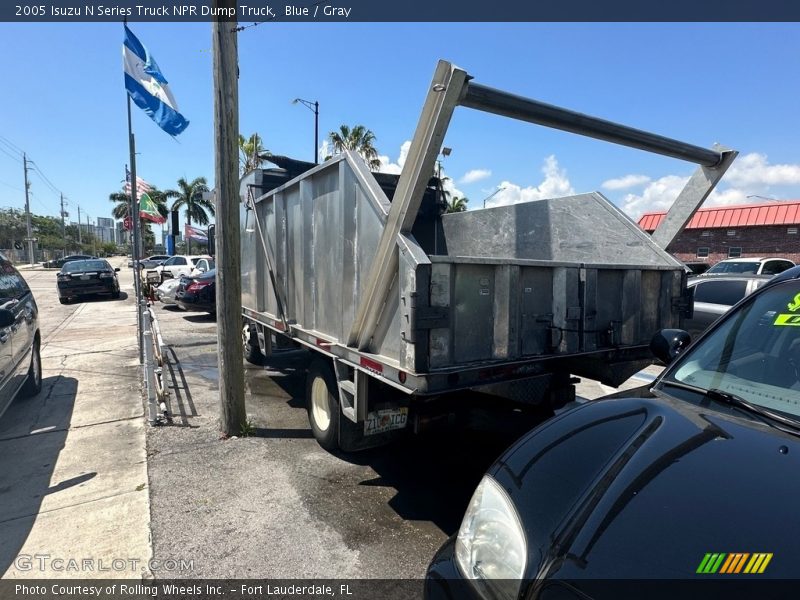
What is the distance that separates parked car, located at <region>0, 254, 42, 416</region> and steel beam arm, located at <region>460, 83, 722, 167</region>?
15.1 ft

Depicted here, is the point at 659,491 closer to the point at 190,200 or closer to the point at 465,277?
the point at 465,277

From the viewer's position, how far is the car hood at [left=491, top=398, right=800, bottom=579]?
1312 millimetres

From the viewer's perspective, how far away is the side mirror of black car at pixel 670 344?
8.93 feet

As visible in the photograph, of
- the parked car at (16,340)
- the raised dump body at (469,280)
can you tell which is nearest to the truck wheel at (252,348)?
the raised dump body at (469,280)

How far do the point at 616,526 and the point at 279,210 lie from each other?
4.88 metres

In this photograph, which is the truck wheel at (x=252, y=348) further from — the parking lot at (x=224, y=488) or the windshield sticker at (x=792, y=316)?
the windshield sticker at (x=792, y=316)

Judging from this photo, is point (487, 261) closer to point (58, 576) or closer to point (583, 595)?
point (583, 595)

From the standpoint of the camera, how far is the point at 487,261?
10.7 ft

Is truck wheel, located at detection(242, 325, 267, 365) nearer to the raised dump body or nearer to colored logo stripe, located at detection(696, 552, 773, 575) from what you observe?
the raised dump body

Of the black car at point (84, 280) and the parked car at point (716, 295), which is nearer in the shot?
the parked car at point (716, 295)

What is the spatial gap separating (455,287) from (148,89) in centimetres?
828

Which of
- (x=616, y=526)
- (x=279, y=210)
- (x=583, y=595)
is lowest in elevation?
(x=583, y=595)

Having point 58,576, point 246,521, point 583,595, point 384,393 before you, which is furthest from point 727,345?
point 58,576

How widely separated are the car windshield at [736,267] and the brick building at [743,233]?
801cm
